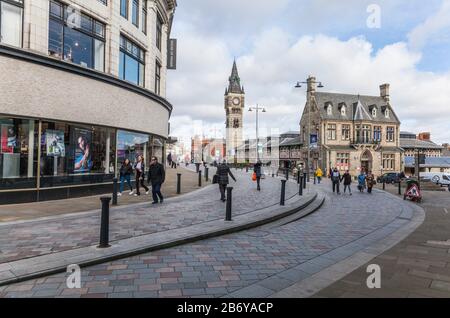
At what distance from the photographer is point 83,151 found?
12.9m

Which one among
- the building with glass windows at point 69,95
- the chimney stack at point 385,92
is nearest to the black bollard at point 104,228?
the building with glass windows at point 69,95

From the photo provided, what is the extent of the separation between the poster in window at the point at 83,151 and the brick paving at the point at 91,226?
411 cm

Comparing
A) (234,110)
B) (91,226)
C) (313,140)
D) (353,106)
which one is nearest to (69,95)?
(91,226)

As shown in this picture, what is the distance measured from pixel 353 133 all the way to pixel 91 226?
1987 inches

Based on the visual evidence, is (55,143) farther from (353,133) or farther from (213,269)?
(353,133)

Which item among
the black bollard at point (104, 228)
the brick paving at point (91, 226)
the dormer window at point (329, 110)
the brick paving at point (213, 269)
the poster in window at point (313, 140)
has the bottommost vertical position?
the brick paving at point (213, 269)

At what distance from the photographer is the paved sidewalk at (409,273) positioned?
3.98 m

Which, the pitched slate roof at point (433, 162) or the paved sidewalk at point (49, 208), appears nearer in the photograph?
the paved sidewalk at point (49, 208)

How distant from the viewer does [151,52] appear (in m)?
17.8

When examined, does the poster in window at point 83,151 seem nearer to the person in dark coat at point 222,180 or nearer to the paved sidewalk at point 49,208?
the paved sidewalk at point 49,208
